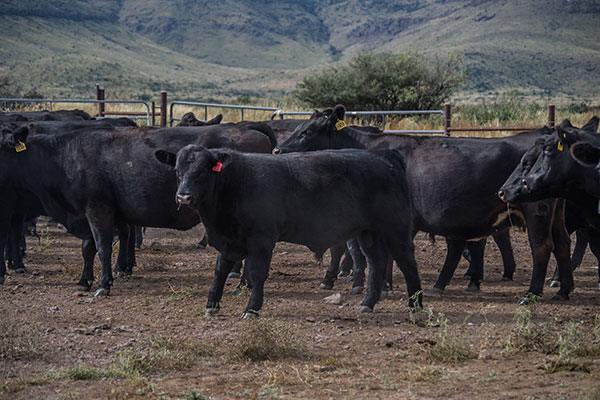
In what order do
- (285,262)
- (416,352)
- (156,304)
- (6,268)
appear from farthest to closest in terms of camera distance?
(285,262) → (6,268) → (156,304) → (416,352)

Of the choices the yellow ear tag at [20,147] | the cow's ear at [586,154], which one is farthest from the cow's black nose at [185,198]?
the cow's ear at [586,154]

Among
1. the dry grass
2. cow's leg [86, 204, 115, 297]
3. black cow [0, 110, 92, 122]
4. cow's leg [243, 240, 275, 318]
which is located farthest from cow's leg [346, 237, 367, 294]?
black cow [0, 110, 92, 122]

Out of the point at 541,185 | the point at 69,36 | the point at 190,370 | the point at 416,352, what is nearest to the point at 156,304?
the point at 190,370

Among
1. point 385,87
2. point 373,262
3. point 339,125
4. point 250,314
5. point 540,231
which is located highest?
point 385,87

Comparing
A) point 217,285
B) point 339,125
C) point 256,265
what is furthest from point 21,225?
point 256,265

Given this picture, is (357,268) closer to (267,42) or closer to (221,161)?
(221,161)

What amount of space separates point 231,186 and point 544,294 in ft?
12.8

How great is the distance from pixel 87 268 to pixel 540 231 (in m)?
5.13

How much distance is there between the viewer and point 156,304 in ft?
29.1

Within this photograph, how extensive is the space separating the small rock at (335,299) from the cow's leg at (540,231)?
1.92 meters

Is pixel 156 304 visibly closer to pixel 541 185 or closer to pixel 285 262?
pixel 285 262

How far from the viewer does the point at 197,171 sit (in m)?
7.86

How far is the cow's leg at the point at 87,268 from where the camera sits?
962cm

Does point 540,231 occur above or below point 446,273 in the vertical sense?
above
